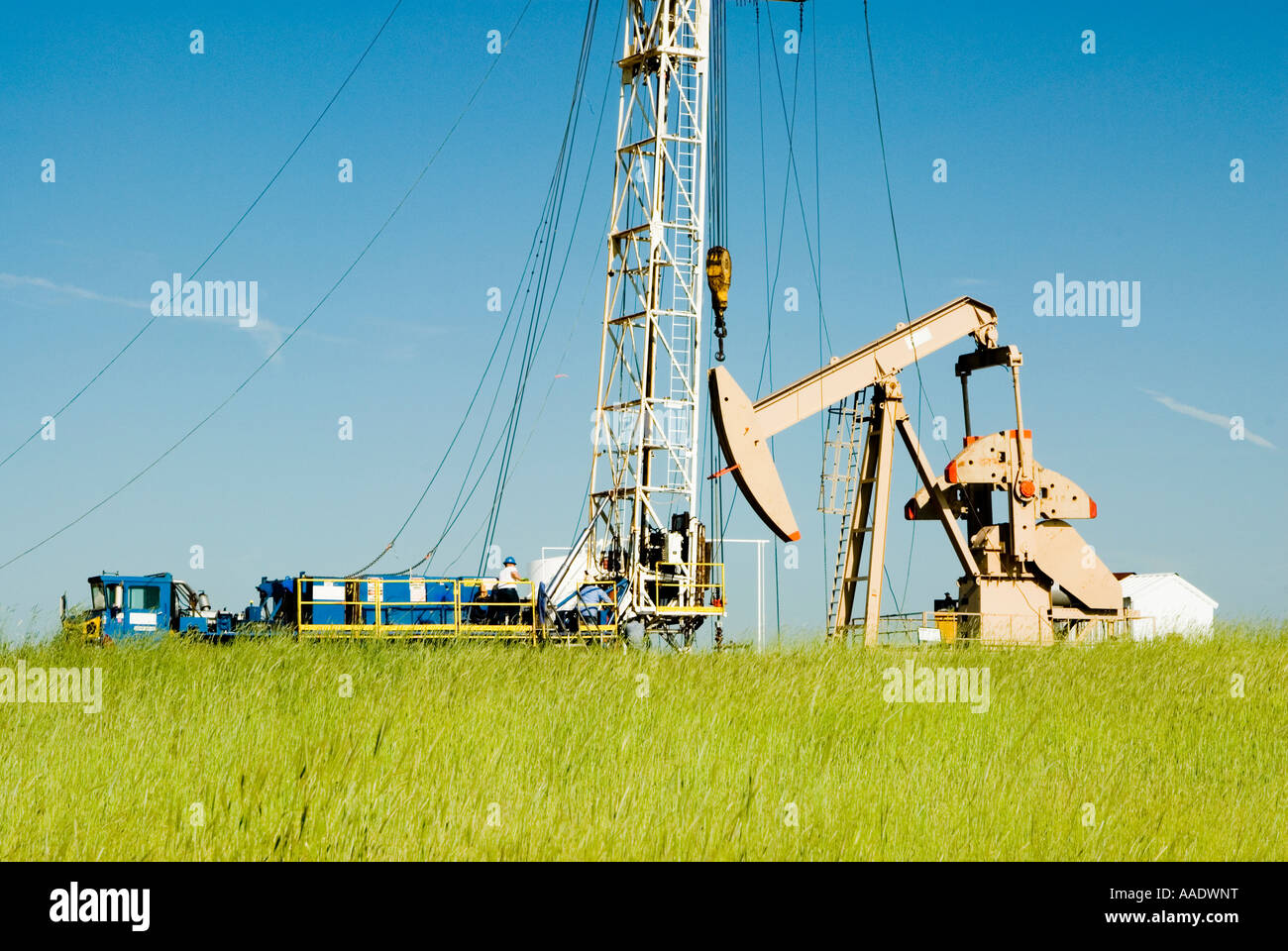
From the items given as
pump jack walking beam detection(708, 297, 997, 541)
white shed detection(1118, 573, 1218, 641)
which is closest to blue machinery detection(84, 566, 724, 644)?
pump jack walking beam detection(708, 297, 997, 541)

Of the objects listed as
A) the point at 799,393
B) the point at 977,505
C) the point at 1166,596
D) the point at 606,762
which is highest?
the point at 799,393

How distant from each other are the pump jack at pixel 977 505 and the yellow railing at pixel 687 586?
11.4ft

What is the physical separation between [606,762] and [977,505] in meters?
15.1

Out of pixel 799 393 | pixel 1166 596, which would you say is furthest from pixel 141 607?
pixel 1166 596

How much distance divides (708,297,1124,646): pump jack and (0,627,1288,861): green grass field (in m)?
6.50

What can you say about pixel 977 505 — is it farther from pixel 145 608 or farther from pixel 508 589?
pixel 145 608

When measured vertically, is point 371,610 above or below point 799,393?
below

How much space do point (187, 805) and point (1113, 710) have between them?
33.8ft

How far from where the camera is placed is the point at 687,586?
25.4m

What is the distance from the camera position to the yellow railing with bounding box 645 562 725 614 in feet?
83.1

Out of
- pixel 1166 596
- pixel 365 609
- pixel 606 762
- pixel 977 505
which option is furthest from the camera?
pixel 1166 596

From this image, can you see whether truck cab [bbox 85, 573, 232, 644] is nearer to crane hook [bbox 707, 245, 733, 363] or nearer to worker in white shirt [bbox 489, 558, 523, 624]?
worker in white shirt [bbox 489, 558, 523, 624]
